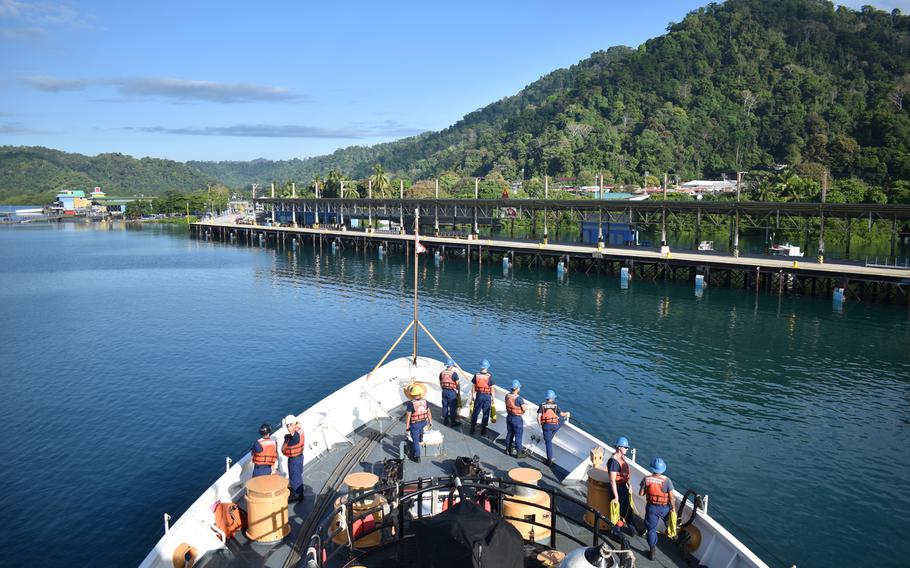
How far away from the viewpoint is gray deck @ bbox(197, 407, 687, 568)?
10312 millimetres

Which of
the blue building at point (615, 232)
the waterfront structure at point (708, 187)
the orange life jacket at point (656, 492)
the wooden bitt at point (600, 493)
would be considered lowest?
the wooden bitt at point (600, 493)

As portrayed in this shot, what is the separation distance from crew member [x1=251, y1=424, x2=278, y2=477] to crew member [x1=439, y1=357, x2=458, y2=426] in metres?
4.89

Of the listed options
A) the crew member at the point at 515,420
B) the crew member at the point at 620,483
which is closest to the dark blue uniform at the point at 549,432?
the crew member at the point at 515,420

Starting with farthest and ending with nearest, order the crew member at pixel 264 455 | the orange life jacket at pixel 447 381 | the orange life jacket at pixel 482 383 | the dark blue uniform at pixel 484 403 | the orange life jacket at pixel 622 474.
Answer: the orange life jacket at pixel 447 381 → the dark blue uniform at pixel 484 403 → the orange life jacket at pixel 482 383 → the crew member at pixel 264 455 → the orange life jacket at pixel 622 474

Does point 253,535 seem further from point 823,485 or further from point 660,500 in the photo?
point 823,485

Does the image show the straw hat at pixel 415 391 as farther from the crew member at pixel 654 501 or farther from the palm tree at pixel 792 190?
the palm tree at pixel 792 190

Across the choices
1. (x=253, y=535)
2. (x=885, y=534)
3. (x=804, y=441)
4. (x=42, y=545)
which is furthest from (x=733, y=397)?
(x=42, y=545)

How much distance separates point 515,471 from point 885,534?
11.7 meters

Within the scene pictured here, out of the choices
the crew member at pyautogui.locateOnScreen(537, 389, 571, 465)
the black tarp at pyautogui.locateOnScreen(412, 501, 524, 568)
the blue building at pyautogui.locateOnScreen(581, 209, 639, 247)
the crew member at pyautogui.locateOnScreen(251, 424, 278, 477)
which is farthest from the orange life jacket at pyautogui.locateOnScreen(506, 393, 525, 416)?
the blue building at pyautogui.locateOnScreen(581, 209, 639, 247)

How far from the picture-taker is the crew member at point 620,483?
35.3 ft

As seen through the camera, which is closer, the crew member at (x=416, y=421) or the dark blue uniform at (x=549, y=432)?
the crew member at (x=416, y=421)

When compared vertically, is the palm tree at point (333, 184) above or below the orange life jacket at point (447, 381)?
above

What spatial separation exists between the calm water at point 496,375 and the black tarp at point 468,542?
37.1ft

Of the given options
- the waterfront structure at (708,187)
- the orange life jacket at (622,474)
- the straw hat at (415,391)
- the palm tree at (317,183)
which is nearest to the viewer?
the orange life jacket at (622,474)
